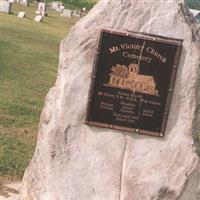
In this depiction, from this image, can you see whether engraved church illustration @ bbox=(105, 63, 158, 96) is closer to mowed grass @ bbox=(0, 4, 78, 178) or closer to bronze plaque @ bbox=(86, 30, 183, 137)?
bronze plaque @ bbox=(86, 30, 183, 137)

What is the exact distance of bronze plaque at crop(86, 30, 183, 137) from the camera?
6570 mm

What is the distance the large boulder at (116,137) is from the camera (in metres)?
6.56

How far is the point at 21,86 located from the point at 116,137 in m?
8.21

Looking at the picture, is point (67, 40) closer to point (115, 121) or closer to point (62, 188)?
point (115, 121)

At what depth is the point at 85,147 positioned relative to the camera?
6.67 m

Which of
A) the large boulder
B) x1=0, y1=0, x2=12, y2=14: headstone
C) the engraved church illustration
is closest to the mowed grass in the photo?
the large boulder

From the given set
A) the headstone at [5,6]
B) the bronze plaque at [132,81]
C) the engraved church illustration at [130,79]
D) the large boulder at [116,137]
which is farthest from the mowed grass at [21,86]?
the headstone at [5,6]

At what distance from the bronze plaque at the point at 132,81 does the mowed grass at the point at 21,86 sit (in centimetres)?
247


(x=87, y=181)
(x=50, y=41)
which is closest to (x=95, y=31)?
(x=87, y=181)

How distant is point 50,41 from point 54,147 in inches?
769

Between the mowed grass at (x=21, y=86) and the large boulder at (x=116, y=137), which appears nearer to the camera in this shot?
the large boulder at (x=116, y=137)

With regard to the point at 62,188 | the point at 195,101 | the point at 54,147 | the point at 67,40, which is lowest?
the point at 62,188

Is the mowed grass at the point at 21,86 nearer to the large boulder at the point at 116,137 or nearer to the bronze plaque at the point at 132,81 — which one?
the large boulder at the point at 116,137

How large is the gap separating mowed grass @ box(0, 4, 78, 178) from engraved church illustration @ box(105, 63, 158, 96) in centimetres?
268
